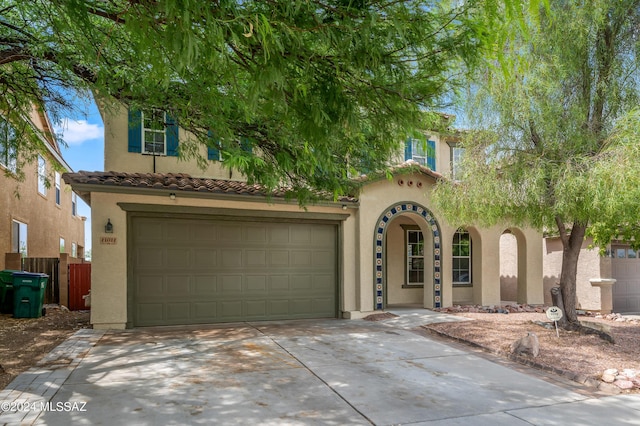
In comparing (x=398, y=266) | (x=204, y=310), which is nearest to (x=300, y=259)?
(x=204, y=310)

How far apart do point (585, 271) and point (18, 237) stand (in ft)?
61.3

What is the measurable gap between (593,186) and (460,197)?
2.52m

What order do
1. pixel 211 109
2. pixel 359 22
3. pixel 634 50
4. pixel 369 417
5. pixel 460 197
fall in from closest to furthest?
pixel 359 22 < pixel 369 417 < pixel 211 109 < pixel 634 50 < pixel 460 197

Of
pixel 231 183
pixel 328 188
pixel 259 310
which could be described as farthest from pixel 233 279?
pixel 328 188

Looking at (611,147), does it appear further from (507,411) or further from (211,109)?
(211,109)

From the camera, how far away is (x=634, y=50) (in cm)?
788

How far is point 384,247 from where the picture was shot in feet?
39.2

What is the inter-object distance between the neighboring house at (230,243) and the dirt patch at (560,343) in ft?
7.92

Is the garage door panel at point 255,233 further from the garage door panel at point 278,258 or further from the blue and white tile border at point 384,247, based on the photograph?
the blue and white tile border at point 384,247

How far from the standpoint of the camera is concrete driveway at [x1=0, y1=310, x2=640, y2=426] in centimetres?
465

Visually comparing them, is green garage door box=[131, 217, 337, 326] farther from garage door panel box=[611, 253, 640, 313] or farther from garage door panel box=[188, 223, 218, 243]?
garage door panel box=[611, 253, 640, 313]

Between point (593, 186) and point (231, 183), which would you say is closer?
point (593, 186)

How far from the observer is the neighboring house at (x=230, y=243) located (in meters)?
9.57

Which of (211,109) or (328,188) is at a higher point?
(211,109)
